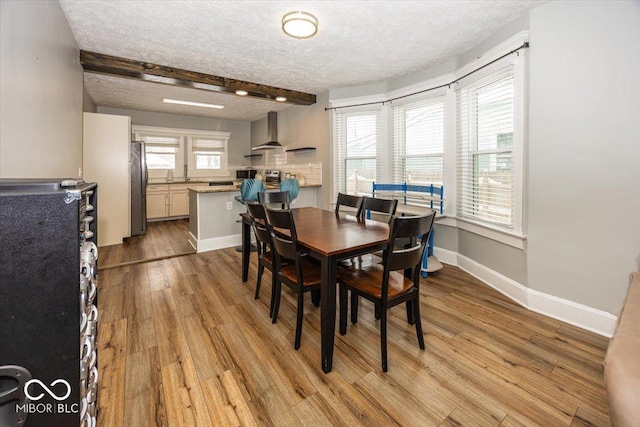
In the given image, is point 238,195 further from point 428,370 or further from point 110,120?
point 428,370

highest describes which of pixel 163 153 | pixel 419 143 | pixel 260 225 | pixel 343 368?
pixel 163 153

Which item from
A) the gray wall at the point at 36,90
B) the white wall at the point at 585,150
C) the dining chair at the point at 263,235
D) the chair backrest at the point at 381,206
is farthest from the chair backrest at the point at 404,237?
the gray wall at the point at 36,90

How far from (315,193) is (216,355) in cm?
363

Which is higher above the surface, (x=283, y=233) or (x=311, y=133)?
(x=311, y=133)

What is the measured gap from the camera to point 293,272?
215 cm

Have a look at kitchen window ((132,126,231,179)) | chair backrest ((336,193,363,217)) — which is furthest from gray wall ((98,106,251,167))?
chair backrest ((336,193,363,217))

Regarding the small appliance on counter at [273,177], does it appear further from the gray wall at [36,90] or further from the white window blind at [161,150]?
the gray wall at [36,90]

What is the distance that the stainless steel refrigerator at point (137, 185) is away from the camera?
5.13 meters

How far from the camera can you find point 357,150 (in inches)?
181

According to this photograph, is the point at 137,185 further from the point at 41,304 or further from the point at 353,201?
the point at 41,304

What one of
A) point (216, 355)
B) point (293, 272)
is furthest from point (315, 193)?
point (216, 355)

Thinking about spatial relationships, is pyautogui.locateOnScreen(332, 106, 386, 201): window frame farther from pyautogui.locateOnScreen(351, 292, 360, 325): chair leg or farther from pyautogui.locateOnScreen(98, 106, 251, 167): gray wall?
pyautogui.locateOnScreen(98, 106, 251, 167): gray wall

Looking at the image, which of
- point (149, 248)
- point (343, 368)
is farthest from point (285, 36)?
point (149, 248)

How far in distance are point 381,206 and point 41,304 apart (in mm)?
2345
